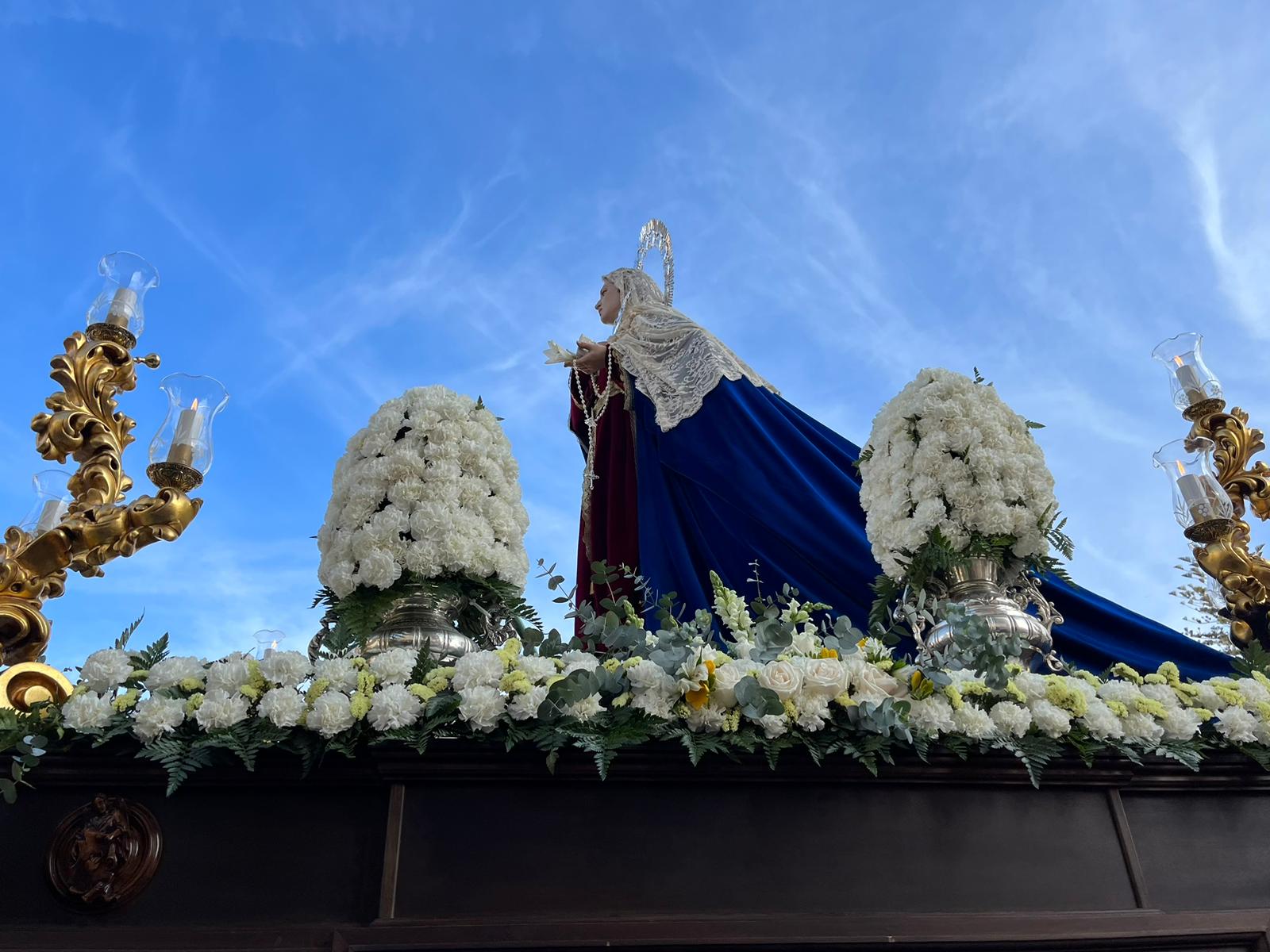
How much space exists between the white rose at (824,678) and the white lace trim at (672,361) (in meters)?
2.35

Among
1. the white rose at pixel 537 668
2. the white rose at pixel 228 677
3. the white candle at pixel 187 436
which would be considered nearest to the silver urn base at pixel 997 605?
the white rose at pixel 537 668

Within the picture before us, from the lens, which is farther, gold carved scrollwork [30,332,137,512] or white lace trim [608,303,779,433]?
white lace trim [608,303,779,433]

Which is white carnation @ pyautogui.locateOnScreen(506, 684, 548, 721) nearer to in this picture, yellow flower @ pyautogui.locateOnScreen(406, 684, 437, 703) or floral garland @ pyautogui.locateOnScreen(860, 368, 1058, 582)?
yellow flower @ pyautogui.locateOnScreen(406, 684, 437, 703)

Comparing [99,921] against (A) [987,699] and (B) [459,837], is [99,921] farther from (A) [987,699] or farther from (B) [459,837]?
(A) [987,699]

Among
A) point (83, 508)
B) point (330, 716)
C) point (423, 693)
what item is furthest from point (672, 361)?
point (330, 716)

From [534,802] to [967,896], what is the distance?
835mm

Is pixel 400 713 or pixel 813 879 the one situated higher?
pixel 400 713

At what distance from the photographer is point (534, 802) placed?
1.86 meters

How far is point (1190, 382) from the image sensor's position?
3.44m

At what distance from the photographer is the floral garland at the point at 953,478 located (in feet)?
8.81

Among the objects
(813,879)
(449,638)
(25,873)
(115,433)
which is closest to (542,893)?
(813,879)

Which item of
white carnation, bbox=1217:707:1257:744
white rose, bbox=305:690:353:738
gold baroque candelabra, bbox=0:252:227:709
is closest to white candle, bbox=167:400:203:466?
gold baroque candelabra, bbox=0:252:227:709

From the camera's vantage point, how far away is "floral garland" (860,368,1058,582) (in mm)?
2686

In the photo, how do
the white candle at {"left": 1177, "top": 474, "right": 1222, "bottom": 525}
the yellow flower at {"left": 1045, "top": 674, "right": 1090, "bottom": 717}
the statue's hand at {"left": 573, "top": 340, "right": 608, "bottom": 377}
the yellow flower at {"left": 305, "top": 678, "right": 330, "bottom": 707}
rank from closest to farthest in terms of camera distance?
the yellow flower at {"left": 305, "top": 678, "right": 330, "bottom": 707} → the yellow flower at {"left": 1045, "top": 674, "right": 1090, "bottom": 717} → the white candle at {"left": 1177, "top": 474, "right": 1222, "bottom": 525} → the statue's hand at {"left": 573, "top": 340, "right": 608, "bottom": 377}
